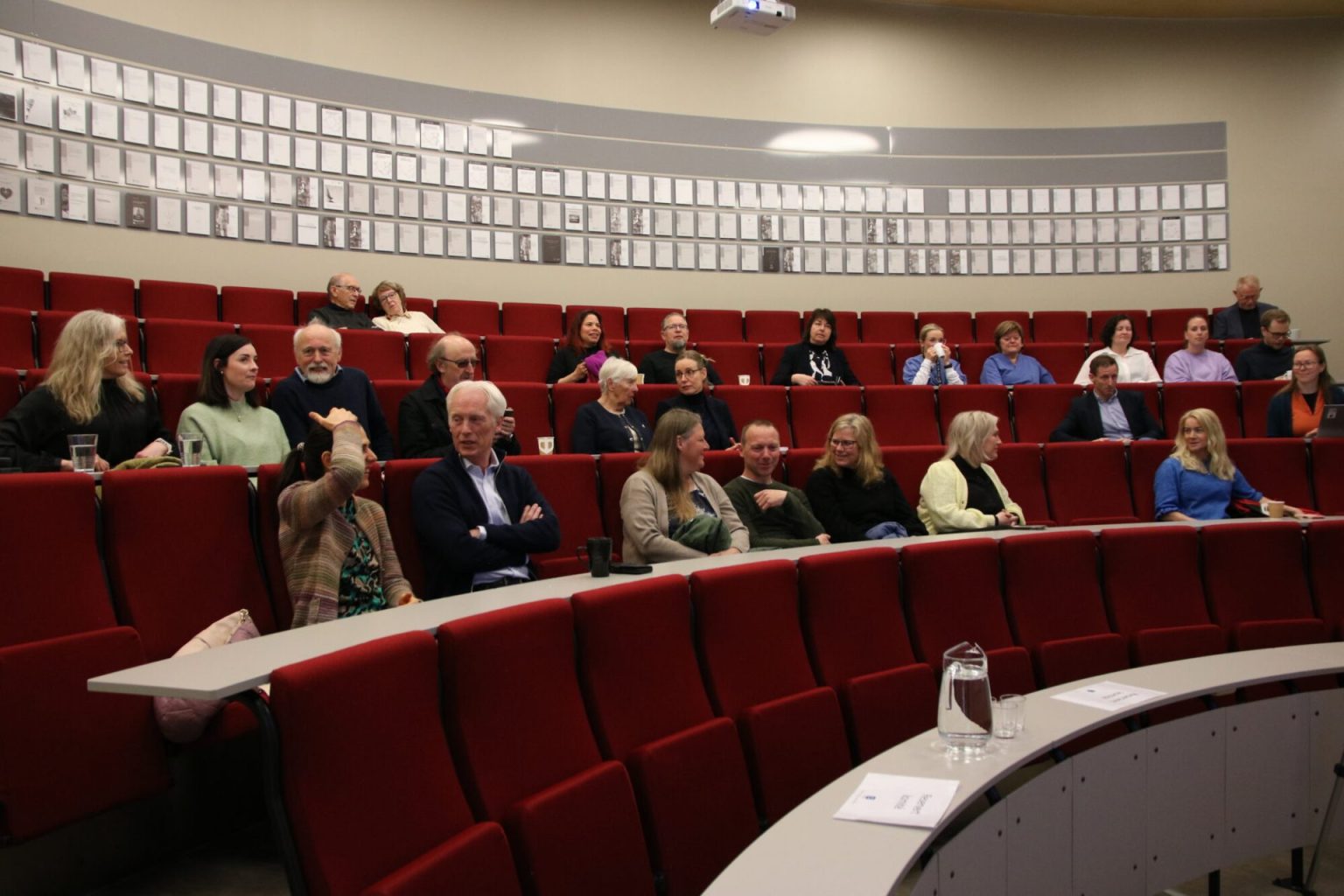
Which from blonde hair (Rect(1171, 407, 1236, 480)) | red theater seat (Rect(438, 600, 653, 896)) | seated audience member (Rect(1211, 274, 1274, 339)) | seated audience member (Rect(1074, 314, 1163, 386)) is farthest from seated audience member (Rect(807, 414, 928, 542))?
seated audience member (Rect(1211, 274, 1274, 339))

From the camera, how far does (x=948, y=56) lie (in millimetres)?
6773

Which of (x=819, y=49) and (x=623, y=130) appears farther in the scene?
(x=819, y=49)

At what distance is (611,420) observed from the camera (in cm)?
354

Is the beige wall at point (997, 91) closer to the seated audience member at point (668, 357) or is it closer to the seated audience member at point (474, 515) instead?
the seated audience member at point (668, 357)

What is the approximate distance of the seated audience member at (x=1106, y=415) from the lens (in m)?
4.29

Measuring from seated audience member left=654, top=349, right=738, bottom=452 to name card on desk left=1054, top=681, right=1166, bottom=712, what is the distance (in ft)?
6.46

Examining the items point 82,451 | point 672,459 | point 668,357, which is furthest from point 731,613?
point 668,357

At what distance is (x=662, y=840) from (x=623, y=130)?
16.9 ft

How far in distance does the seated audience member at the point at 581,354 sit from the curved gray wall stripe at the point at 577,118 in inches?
72.9

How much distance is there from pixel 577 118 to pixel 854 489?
357cm

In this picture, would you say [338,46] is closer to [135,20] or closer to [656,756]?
[135,20]

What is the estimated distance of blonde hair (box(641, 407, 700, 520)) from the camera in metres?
2.84

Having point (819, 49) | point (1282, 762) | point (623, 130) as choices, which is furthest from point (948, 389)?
point (819, 49)

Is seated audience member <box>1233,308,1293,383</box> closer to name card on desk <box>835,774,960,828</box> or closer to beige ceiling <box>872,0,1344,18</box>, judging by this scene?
beige ceiling <box>872,0,1344,18</box>
